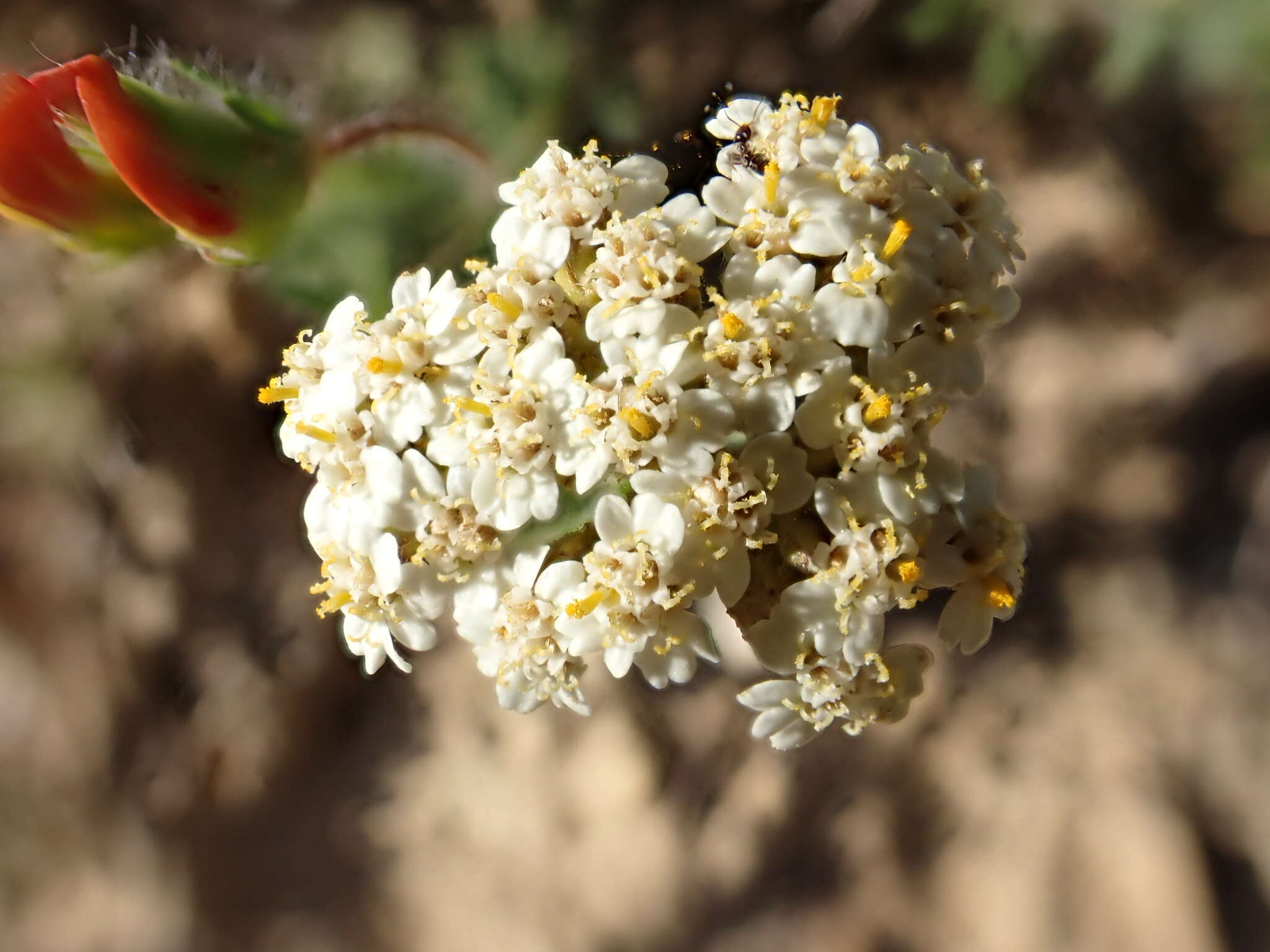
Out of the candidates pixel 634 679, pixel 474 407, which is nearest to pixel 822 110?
pixel 474 407

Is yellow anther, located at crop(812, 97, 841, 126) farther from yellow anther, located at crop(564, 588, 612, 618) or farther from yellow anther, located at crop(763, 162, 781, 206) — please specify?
yellow anther, located at crop(564, 588, 612, 618)

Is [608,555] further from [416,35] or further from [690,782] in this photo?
[416,35]

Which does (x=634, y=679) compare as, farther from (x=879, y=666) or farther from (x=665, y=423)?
(x=665, y=423)

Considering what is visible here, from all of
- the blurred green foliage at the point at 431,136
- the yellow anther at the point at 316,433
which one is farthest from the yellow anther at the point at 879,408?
the blurred green foliage at the point at 431,136

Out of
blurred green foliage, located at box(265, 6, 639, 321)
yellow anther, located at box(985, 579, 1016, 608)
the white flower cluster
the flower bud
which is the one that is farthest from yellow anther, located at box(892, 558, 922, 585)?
the flower bud

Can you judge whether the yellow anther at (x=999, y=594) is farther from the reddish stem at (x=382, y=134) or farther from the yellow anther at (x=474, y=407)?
the reddish stem at (x=382, y=134)

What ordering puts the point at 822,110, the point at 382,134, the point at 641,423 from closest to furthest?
the point at 641,423 → the point at 822,110 → the point at 382,134
